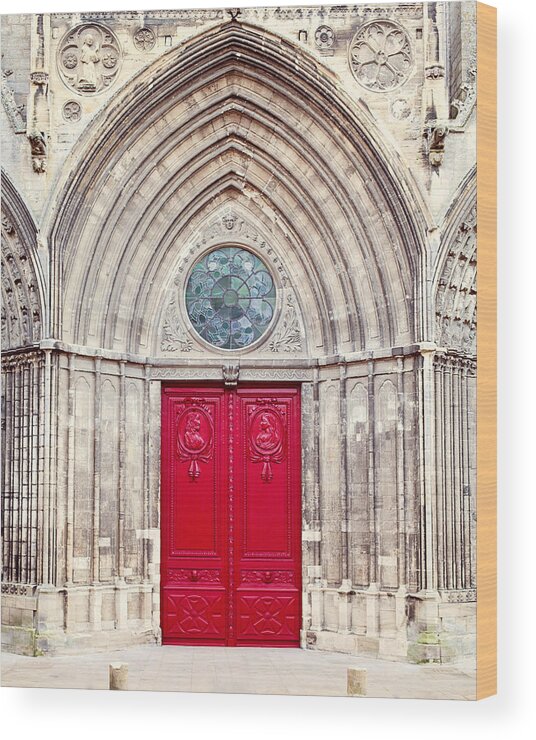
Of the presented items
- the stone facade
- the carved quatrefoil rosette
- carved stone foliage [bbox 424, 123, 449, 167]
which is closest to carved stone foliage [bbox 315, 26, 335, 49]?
the stone facade

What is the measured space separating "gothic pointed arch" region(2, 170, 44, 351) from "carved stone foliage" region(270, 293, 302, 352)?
2.12 m

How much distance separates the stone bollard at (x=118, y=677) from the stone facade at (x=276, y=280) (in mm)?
848

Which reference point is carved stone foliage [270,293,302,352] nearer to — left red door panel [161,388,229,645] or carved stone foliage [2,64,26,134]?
left red door panel [161,388,229,645]

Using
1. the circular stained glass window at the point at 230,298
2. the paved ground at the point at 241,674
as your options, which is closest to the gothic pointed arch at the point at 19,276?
the circular stained glass window at the point at 230,298

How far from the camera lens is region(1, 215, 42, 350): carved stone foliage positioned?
9.82m

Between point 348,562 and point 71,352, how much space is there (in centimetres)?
292

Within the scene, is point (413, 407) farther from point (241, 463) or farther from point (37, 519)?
point (37, 519)

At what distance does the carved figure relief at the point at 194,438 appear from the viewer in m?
10.5

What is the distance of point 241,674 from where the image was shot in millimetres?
9141

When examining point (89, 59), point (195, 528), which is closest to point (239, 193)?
point (89, 59)

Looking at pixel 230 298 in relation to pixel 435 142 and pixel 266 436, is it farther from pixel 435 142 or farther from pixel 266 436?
pixel 435 142

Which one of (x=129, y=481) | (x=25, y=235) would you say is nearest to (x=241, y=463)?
(x=129, y=481)

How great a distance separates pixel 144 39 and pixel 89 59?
0.47 metres

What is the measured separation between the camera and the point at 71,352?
9.96m
